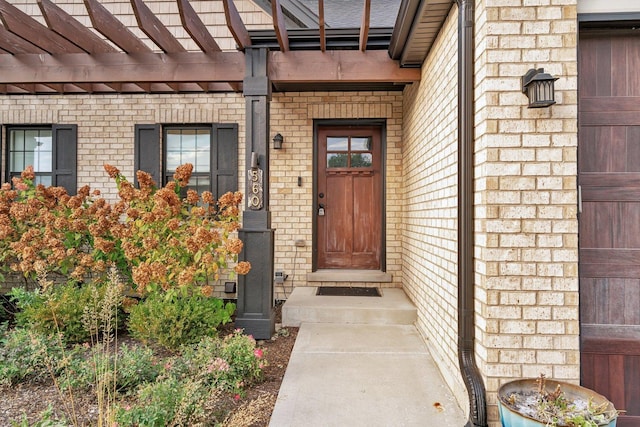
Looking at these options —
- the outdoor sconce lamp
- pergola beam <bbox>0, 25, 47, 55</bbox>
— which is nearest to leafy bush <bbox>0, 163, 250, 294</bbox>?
pergola beam <bbox>0, 25, 47, 55</bbox>

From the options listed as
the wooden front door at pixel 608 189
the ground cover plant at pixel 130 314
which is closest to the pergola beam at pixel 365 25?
the wooden front door at pixel 608 189

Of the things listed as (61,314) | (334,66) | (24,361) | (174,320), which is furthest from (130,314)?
(334,66)

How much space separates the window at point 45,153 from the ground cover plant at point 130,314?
0.71 meters

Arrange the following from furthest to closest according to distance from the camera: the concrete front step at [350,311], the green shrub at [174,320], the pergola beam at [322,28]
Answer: the concrete front step at [350,311]
the green shrub at [174,320]
the pergola beam at [322,28]

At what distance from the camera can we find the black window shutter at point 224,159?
4.89 m

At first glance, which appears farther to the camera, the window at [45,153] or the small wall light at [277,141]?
the window at [45,153]

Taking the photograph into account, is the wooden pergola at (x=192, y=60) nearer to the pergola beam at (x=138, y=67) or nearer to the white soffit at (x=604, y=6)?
the pergola beam at (x=138, y=67)

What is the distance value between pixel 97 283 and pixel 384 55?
12.6ft

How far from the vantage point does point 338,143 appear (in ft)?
16.6

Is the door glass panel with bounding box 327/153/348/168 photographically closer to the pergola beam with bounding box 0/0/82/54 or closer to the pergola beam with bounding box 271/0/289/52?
the pergola beam with bounding box 271/0/289/52

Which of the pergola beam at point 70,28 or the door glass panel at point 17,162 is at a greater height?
the pergola beam at point 70,28

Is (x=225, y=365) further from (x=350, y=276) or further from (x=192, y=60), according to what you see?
(x=192, y=60)

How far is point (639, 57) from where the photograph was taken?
2250 mm

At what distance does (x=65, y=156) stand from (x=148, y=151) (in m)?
1.15
